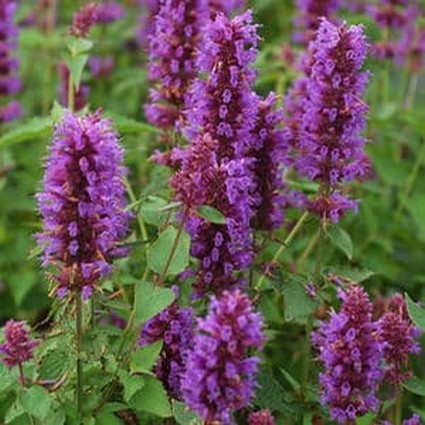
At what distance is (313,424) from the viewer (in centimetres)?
331

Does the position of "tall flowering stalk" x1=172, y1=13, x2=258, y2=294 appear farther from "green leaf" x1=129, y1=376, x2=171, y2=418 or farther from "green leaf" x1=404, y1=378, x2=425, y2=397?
"green leaf" x1=404, y1=378, x2=425, y2=397

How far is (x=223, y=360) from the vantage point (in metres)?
2.56

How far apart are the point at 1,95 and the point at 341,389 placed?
3108 millimetres

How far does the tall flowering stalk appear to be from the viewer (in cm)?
308

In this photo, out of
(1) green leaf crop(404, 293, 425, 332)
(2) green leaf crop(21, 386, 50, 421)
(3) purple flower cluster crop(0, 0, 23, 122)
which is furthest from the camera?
(3) purple flower cluster crop(0, 0, 23, 122)

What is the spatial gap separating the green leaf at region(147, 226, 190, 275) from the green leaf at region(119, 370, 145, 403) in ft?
0.96

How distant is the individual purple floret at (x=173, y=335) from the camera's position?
10.1ft

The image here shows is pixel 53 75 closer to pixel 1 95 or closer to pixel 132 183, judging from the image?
pixel 1 95

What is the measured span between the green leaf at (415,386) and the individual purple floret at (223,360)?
0.70m

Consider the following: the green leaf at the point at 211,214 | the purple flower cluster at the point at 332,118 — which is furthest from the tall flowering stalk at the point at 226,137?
the purple flower cluster at the point at 332,118

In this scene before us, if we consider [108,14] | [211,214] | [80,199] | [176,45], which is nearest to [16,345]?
[80,199]

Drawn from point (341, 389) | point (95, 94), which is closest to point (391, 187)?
point (95, 94)

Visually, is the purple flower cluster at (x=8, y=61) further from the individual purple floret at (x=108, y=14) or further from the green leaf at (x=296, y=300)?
the green leaf at (x=296, y=300)

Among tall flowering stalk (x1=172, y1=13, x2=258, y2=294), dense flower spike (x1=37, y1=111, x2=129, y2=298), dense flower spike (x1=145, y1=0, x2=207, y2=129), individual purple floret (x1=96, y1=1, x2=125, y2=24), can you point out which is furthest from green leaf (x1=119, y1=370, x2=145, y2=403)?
individual purple floret (x1=96, y1=1, x2=125, y2=24)
